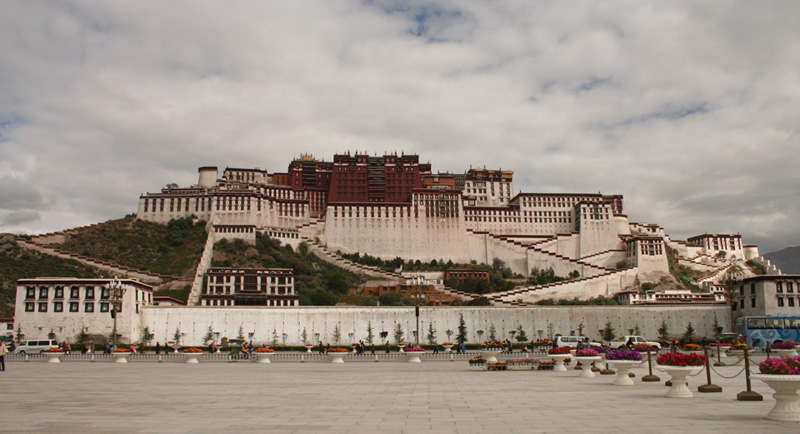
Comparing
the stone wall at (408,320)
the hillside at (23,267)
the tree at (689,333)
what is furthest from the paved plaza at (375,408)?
the hillside at (23,267)

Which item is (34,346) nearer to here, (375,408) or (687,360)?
(375,408)

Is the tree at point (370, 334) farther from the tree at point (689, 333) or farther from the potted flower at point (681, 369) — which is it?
the potted flower at point (681, 369)

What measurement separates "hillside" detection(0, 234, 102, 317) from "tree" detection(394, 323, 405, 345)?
42652mm

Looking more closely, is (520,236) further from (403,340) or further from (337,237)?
(403,340)

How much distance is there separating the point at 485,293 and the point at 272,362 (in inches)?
2193

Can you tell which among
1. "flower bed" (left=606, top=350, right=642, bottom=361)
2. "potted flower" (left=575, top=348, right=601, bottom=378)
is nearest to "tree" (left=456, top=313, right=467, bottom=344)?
"potted flower" (left=575, top=348, right=601, bottom=378)

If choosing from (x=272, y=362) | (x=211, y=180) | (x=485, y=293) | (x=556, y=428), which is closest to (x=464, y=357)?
(x=272, y=362)

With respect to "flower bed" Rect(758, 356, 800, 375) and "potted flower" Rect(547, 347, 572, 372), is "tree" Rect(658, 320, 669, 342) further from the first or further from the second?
"flower bed" Rect(758, 356, 800, 375)

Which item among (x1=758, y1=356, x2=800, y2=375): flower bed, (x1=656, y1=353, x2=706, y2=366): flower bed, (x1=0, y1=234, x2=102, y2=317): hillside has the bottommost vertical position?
(x1=656, y1=353, x2=706, y2=366): flower bed

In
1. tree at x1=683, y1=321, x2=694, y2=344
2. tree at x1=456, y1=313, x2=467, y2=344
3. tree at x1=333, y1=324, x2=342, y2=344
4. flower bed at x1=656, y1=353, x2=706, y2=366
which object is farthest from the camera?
tree at x1=683, y1=321, x2=694, y2=344

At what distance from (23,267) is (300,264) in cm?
3728

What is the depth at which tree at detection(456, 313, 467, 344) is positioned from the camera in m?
66.9

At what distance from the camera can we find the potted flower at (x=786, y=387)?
39.3 ft

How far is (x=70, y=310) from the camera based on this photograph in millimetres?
62844
